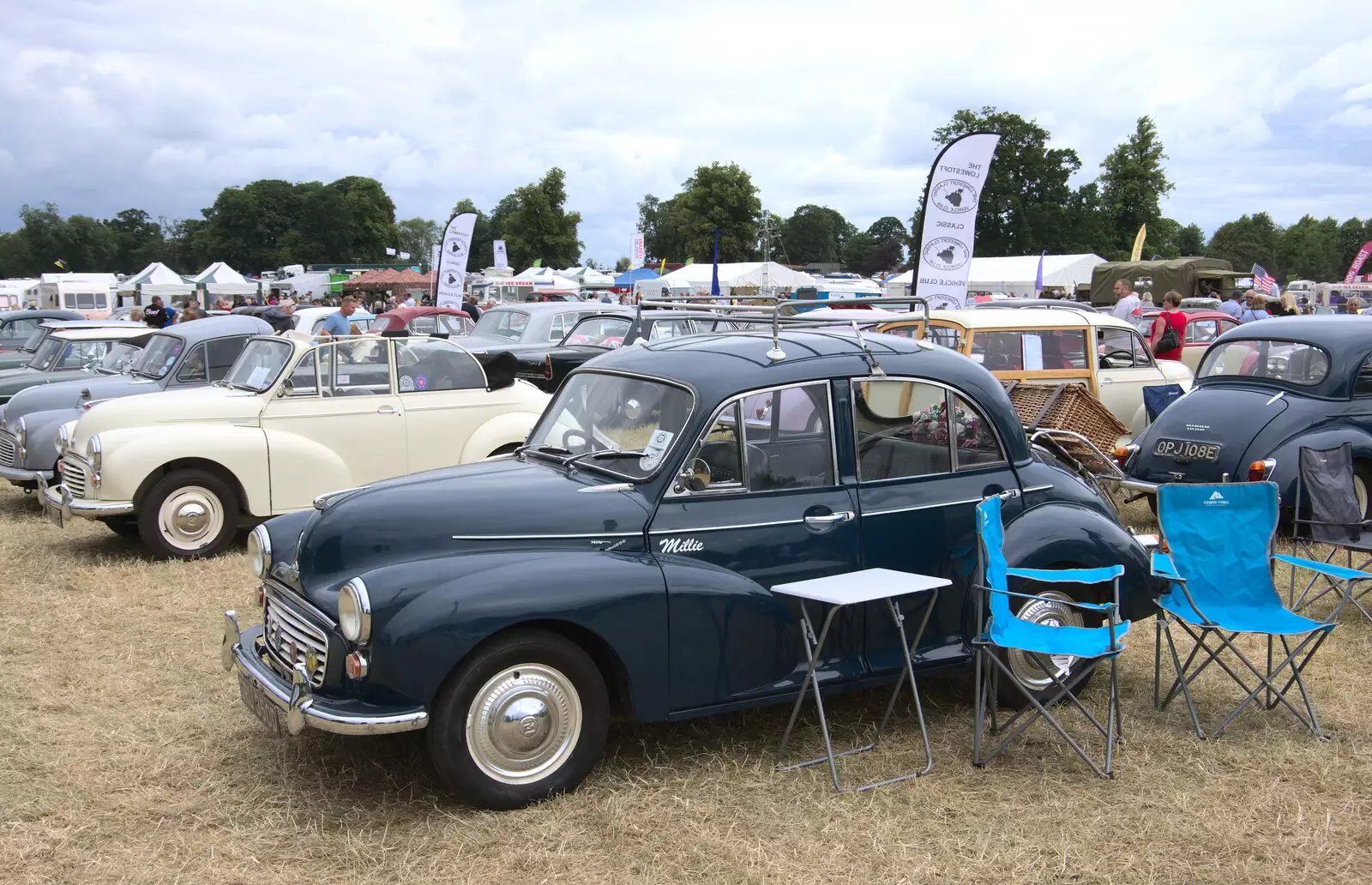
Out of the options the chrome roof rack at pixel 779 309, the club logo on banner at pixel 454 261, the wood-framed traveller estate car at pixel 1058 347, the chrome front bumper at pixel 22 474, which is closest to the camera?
the chrome roof rack at pixel 779 309

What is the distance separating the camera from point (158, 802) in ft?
14.2

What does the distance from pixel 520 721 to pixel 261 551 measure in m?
1.62

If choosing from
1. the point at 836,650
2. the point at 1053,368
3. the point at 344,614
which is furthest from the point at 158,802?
the point at 1053,368

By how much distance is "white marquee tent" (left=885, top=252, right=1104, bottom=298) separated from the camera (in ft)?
136

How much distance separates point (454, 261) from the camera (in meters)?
22.5

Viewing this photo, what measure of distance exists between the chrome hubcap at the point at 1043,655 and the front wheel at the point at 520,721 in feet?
7.00

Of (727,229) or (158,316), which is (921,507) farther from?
(727,229)

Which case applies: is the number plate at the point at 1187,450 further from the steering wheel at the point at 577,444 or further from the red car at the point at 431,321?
the red car at the point at 431,321

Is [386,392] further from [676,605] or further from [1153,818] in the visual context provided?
[1153,818]

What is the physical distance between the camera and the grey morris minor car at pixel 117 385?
9.90m

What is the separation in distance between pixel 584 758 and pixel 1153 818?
7.50 feet

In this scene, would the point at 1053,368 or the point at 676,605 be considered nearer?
the point at 676,605

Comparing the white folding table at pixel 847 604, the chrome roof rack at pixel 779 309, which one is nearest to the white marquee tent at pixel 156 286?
the chrome roof rack at pixel 779 309

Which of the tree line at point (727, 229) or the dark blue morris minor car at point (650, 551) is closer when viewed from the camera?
the dark blue morris minor car at point (650, 551)
